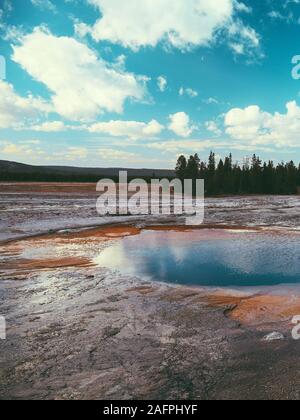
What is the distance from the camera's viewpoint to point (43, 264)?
14.0 metres

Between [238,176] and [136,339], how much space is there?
83906mm

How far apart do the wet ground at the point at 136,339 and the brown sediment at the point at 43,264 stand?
0.16 meters

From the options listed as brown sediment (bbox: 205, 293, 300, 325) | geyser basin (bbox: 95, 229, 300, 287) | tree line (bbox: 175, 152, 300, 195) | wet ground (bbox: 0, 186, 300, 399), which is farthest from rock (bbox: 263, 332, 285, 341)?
tree line (bbox: 175, 152, 300, 195)

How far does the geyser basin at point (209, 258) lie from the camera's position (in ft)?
40.9

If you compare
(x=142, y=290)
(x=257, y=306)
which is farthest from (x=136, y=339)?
(x=257, y=306)

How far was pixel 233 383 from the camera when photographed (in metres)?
5.83

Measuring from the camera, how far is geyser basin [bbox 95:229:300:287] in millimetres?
12469

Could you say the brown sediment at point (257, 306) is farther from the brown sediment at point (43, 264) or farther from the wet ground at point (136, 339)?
the brown sediment at point (43, 264)

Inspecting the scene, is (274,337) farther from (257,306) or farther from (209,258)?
(209,258)

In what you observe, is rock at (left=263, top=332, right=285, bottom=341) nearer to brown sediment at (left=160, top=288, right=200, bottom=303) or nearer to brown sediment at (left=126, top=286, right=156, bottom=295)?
brown sediment at (left=160, top=288, right=200, bottom=303)

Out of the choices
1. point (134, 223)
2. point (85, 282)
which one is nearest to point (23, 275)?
point (85, 282)

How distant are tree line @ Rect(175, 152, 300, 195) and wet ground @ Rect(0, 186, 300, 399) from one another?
2850 inches
